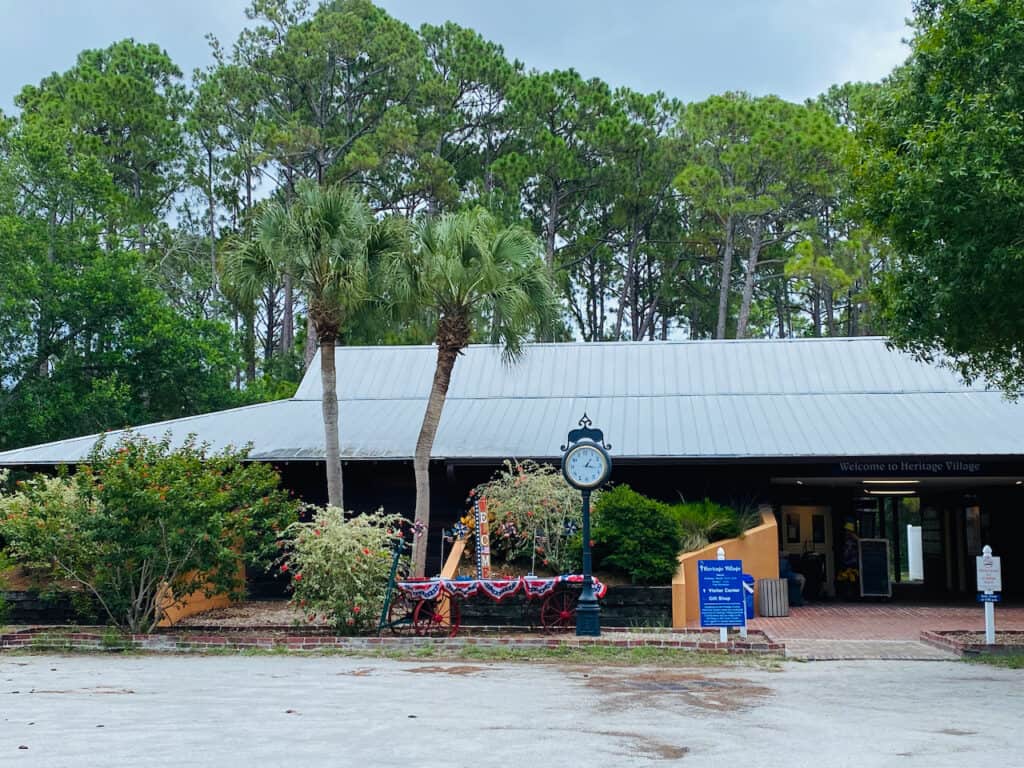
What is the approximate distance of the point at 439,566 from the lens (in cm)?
2184

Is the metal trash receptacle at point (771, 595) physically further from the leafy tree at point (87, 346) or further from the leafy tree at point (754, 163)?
the leafy tree at point (87, 346)

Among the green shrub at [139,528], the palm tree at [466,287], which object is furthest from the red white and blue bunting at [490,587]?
the palm tree at [466,287]

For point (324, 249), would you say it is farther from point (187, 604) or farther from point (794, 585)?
point (794, 585)

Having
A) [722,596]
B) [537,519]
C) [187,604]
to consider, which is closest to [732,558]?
[537,519]

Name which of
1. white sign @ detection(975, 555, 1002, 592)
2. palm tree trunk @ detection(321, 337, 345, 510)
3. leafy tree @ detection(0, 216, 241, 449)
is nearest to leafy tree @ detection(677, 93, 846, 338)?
leafy tree @ detection(0, 216, 241, 449)

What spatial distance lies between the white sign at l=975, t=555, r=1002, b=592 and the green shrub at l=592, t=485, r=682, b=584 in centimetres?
441

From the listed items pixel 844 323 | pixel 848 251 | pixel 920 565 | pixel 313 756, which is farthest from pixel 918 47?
pixel 844 323

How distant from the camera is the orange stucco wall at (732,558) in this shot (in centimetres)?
1692

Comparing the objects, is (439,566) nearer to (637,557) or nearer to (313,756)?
(637,557)

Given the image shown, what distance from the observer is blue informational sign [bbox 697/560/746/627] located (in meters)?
14.6

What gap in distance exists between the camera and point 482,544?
54.8ft

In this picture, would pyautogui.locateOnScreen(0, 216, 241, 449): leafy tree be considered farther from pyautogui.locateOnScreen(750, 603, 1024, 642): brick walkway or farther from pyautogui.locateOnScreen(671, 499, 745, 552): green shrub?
pyautogui.locateOnScreen(750, 603, 1024, 642): brick walkway

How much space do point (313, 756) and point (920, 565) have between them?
2611cm

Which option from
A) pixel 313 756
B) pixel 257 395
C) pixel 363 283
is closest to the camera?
pixel 313 756
